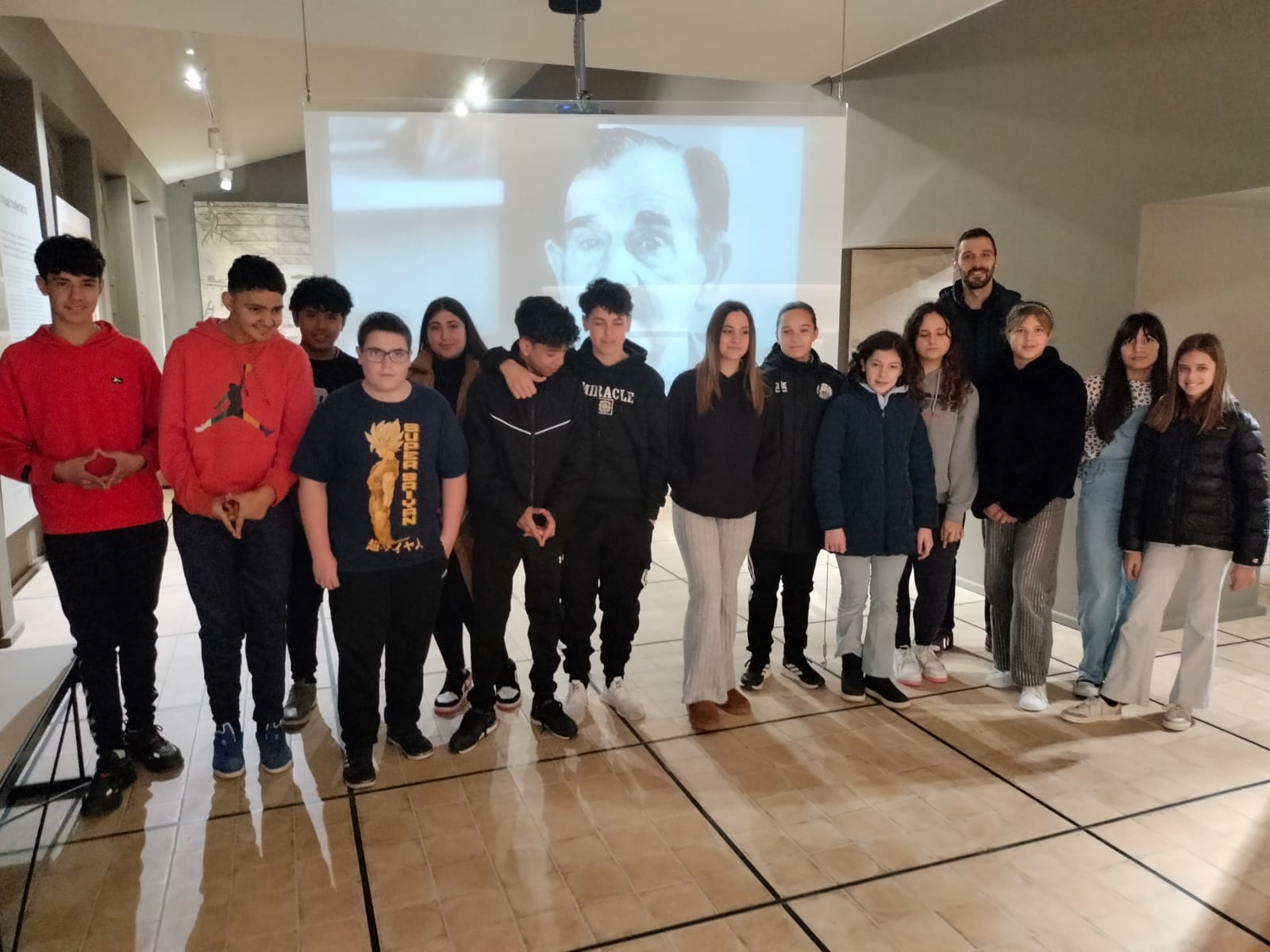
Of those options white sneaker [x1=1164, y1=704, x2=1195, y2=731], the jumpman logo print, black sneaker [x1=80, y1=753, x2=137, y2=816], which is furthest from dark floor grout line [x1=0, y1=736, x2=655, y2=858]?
white sneaker [x1=1164, y1=704, x2=1195, y2=731]

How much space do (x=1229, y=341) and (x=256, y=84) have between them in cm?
716

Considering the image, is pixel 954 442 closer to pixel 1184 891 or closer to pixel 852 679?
pixel 852 679

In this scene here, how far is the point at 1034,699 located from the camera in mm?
2889

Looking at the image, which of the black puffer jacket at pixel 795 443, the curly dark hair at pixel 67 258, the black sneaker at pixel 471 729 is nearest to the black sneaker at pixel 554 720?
the black sneaker at pixel 471 729

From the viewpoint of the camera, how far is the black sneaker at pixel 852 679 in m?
2.95

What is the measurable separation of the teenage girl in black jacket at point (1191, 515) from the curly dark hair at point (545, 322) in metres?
1.86

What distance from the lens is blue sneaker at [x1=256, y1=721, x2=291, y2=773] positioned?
2434 mm

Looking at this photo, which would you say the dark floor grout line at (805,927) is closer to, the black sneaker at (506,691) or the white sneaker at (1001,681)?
the black sneaker at (506,691)

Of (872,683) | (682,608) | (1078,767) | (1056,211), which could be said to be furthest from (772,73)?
(1078,767)

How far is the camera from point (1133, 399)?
2.78 metres

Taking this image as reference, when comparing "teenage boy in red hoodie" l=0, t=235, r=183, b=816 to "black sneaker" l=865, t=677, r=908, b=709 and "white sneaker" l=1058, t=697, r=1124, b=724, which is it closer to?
"black sneaker" l=865, t=677, r=908, b=709

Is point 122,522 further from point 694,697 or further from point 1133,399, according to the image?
point 1133,399

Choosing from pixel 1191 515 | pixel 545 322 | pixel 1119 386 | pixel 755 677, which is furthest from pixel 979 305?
pixel 545 322

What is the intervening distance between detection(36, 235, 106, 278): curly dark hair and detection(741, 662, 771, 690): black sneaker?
2365mm
